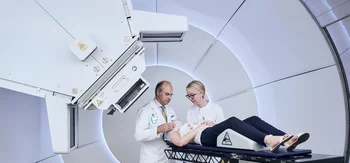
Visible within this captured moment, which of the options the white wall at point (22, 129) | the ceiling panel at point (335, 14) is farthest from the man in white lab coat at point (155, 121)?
the ceiling panel at point (335, 14)

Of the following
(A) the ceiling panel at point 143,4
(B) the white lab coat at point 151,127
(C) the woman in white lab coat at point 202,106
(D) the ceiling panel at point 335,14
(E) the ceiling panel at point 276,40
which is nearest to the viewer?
(D) the ceiling panel at point 335,14

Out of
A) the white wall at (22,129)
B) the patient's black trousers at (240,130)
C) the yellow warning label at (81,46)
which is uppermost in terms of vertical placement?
the yellow warning label at (81,46)

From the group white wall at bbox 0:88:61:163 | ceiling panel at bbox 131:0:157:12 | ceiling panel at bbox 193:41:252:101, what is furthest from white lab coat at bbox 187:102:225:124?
white wall at bbox 0:88:61:163

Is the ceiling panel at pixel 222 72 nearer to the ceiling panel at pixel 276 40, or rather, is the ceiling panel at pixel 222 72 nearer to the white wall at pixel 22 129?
the ceiling panel at pixel 276 40

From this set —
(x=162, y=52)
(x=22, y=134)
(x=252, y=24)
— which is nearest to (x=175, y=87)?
(x=162, y=52)

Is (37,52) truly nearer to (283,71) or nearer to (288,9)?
(288,9)

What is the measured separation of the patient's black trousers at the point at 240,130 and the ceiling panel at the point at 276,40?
2.64 ft

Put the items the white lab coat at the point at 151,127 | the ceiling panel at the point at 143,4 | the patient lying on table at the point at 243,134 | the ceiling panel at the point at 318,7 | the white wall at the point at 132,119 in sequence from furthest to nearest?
1. the white wall at the point at 132,119
2. the ceiling panel at the point at 143,4
3. the white lab coat at the point at 151,127
4. the ceiling panel at the point at 318,7
5. the patient lying on table at the point at 243,134

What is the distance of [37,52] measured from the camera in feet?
11.2

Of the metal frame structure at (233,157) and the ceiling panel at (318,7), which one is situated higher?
the ceiling panel at (318,7)

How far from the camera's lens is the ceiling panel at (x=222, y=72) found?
6.27 metres

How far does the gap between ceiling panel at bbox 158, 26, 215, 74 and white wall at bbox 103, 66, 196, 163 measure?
187mm

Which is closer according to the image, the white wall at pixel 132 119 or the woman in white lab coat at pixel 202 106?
the woman in white lab coat at pixel 202 106

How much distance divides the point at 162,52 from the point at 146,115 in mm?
3287
